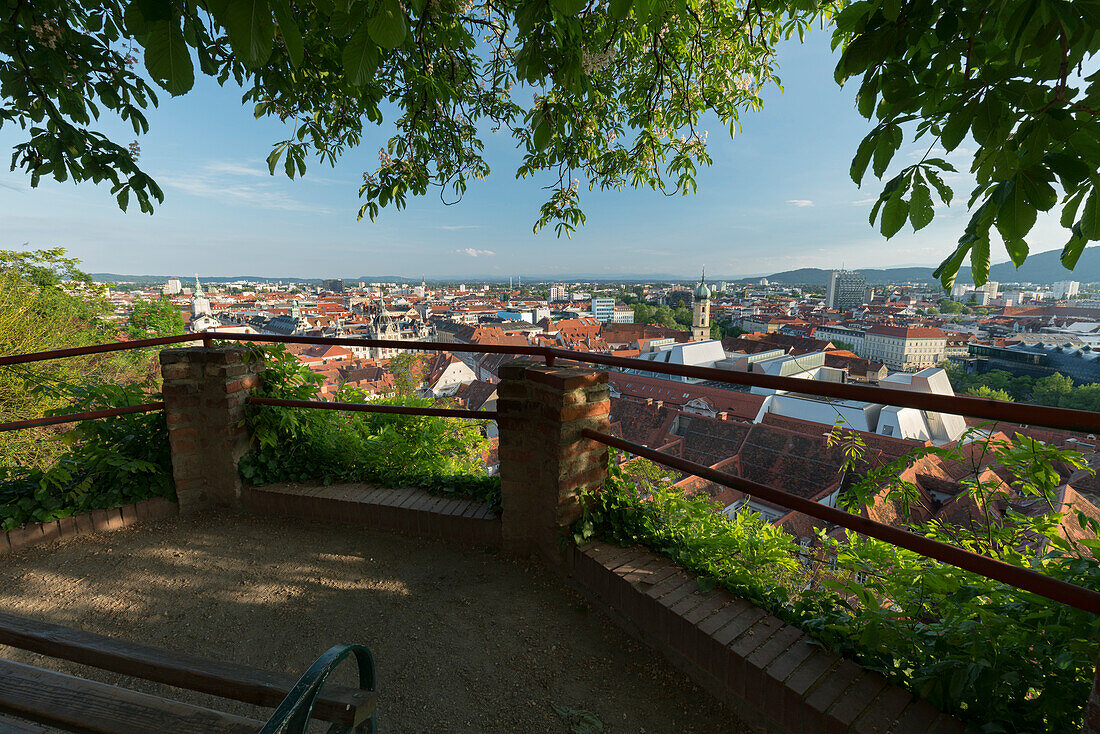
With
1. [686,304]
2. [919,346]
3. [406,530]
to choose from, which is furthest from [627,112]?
[686,304]

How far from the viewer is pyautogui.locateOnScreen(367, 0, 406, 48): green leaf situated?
92 centimetres

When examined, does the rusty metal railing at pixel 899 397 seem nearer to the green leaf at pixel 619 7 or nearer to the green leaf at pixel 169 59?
the green leaf at pixel 169 59

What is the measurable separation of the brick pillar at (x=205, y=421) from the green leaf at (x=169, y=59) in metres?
2.23

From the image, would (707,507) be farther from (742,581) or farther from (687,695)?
(687,695)

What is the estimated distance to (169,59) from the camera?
0.90 metres

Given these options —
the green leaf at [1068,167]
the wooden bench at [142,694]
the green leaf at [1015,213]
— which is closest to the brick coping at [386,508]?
the wooden bench at [142,694]

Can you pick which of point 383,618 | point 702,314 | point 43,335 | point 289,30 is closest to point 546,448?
point 383,618

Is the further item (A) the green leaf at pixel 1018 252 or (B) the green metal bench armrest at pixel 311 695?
(A) the green leaf at pixel 1018 252

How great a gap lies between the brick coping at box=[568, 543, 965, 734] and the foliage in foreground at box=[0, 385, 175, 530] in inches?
110

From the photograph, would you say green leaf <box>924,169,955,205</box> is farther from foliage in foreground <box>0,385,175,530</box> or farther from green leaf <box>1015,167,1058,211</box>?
foliage in foreground <box>0,385,175,530</box>

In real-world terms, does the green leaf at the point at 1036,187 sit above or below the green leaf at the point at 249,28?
below

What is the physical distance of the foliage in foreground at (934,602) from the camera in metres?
1.06

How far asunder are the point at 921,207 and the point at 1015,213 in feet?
0.73

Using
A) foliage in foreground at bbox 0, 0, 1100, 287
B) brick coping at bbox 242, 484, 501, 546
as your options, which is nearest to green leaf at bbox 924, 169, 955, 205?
foliage in foreground at bbox 0, 0, 1100, 287
